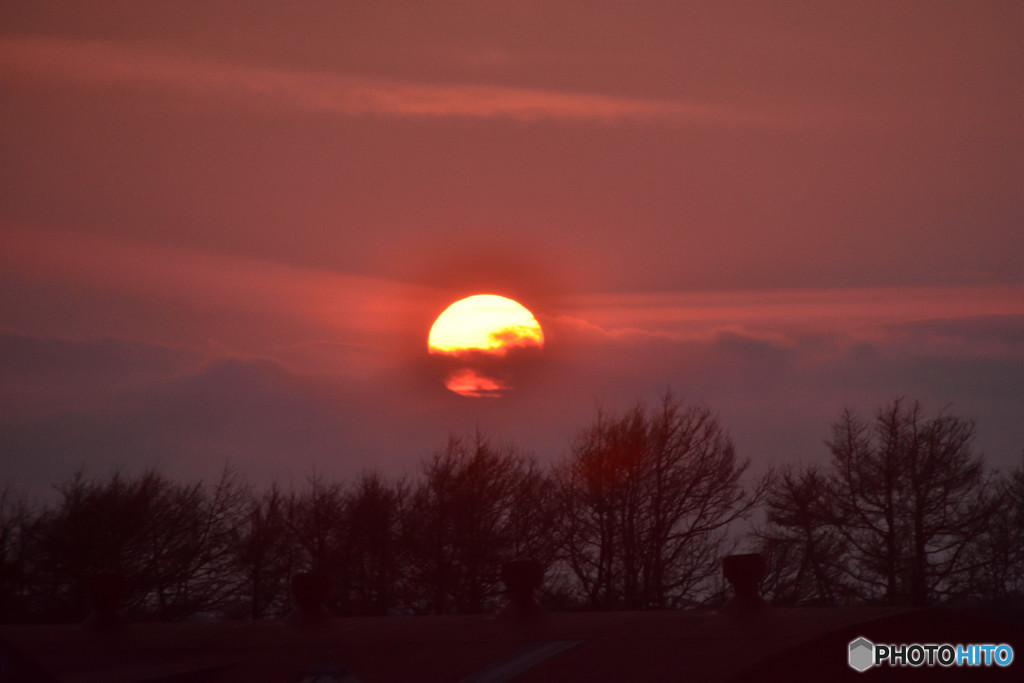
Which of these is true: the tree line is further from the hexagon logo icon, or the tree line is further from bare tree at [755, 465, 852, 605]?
the hexagon logo icon

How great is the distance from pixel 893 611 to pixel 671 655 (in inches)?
126

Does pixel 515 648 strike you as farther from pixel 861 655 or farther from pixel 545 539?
pixel 545 539

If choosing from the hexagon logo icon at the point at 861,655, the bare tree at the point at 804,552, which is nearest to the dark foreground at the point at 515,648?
the hexagon logo icon at the point at 861,655

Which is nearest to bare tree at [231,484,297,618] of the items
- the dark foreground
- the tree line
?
the tree line

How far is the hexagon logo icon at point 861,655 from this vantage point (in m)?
14.5

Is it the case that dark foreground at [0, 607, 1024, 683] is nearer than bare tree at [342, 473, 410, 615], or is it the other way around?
dark foreground at [0, 607, 1024, 683]

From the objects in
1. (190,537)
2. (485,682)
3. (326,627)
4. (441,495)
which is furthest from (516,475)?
(485,682)

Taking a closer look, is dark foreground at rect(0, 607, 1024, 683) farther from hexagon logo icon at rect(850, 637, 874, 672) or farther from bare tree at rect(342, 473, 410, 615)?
bare tree at rect(342, 473, 410, 615)

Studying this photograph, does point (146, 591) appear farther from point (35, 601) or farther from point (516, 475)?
point (516, 475)

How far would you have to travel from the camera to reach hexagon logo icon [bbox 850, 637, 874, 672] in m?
14.5

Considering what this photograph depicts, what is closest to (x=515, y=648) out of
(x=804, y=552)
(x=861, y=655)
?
(x=861, y=655)

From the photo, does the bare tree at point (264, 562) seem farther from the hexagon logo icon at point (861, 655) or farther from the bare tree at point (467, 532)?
the hexagon logo icon at point (861, 655)

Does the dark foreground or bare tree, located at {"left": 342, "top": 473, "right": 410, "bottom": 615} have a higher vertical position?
bare tree, located at {"left": 342, "top": 473, "right": 410, "bottom": 615}

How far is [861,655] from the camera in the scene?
14539 millimetres
